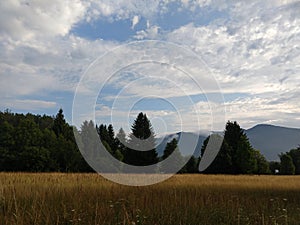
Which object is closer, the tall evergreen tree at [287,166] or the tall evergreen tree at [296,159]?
the tall evergreen tree at [287,166]

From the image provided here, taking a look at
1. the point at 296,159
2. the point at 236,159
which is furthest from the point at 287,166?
the point at 236,159

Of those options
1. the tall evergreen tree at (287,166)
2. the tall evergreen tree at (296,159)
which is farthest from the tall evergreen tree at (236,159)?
the tall evergreen tree at (296,159)

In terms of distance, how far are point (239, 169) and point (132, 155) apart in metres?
15.1

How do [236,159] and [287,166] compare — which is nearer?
[236,159]

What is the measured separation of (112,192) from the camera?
25.2ft

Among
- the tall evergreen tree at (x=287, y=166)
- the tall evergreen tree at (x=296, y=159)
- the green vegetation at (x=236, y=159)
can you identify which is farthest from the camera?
the tall evergreen tree at (x=296, y=159)

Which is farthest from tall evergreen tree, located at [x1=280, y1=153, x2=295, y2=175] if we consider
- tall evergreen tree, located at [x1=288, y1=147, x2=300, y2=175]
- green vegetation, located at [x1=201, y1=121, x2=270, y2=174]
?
green vegetation, located at [x1=201, y1=121, x2=270, y2=174]

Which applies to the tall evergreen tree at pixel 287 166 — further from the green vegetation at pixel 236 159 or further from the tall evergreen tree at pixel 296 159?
the green vegetation at pixel 236 159

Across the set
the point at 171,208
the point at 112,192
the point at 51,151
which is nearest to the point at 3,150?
the point at 51,151

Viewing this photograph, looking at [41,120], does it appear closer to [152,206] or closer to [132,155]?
[132,155]

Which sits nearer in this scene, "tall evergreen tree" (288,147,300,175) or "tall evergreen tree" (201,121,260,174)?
"tall evergreen tree" (201,121,260,174)

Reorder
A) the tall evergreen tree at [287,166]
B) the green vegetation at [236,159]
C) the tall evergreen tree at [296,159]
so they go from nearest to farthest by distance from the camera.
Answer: the green vegetation at [236,159], the tall evergreen tree at [287,166], the tall evergreen tree at [296,159]

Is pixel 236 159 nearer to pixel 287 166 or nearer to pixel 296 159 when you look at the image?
pixel 287 166

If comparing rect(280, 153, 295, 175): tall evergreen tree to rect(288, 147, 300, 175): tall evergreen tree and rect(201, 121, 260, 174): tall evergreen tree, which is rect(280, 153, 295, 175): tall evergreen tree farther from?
rect(201, 121, 260, 174): tall evergreen tree
